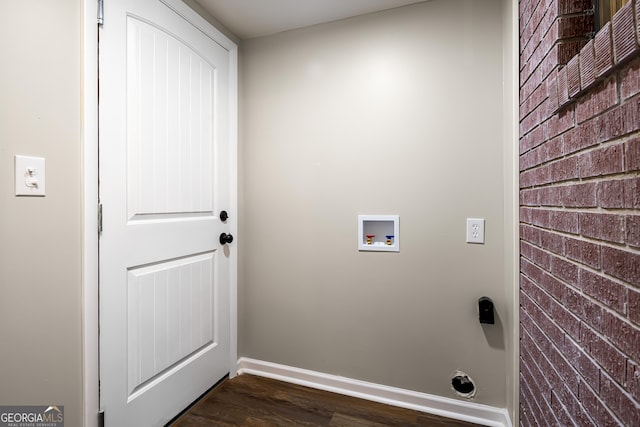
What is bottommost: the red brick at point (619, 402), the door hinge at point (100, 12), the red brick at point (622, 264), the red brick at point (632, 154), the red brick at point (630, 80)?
the red brick at point (619, 402)

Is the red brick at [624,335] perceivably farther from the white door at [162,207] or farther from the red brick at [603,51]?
the white door at [162,207]

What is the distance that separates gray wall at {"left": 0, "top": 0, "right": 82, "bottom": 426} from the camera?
2.97 ft

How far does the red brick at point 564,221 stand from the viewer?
0.77 m

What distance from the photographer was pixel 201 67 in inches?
64.0

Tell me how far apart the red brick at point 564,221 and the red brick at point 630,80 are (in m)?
0.32

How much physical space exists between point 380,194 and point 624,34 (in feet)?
3.84

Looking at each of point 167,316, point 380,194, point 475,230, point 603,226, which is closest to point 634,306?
point 603,226

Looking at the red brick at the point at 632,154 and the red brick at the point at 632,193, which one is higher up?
the red brick at the point at 632,154

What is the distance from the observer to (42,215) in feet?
3.25

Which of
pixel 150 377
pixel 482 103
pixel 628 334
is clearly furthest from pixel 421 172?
pixel 150 377

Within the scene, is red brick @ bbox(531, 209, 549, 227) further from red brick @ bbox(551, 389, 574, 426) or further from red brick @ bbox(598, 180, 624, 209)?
red brick @ bbox(551, 389, 574, 426)

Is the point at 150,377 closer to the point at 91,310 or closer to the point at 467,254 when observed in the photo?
the point at 91,310

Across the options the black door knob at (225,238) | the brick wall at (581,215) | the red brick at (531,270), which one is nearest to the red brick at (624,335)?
the brick wall at (581,215)

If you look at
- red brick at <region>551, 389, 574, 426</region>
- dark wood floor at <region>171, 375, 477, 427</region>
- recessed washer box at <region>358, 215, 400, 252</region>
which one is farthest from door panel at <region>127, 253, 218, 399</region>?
red brick at <region>551, 389, 574, 426</region>
